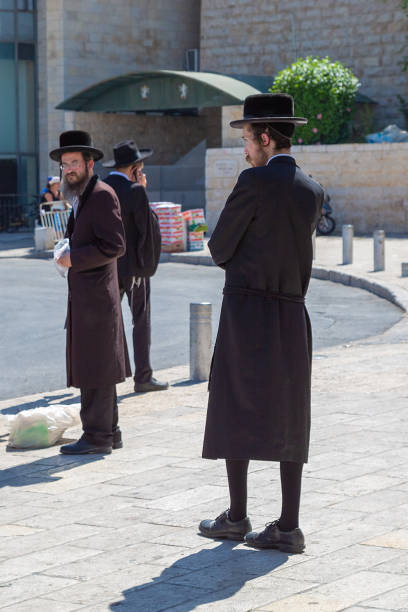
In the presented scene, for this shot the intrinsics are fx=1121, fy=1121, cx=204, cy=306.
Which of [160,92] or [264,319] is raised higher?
[160,92]

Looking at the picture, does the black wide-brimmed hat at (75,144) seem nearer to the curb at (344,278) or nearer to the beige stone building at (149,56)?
the curb at (344,278)

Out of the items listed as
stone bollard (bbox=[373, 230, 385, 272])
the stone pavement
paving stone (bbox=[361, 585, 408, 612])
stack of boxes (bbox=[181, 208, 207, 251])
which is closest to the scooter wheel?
stack of boxes (bbox=[181, 208, 207, 251])

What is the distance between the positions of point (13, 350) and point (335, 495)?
6.12 metres

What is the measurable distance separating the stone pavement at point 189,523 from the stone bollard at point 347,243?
11486 mm

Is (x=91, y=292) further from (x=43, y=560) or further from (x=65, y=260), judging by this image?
(x=43, y=560)

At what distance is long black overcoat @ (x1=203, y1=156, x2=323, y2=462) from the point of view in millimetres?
4547

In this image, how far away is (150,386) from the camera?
859 cm

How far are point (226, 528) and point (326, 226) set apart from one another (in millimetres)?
A: 21011

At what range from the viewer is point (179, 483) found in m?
5.66

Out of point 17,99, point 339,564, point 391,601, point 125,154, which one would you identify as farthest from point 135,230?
point 17,99

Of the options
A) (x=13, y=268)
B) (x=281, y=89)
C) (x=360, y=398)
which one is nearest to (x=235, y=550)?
(x=360, y=398)

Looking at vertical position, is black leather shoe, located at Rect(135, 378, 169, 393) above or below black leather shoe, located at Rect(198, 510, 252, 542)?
below

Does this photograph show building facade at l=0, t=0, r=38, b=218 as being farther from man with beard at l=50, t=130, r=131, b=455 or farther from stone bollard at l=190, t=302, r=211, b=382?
man with beard at l=50, t=130, r=131, b=455

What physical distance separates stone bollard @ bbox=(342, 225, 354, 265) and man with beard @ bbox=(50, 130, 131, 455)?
1292 cm
